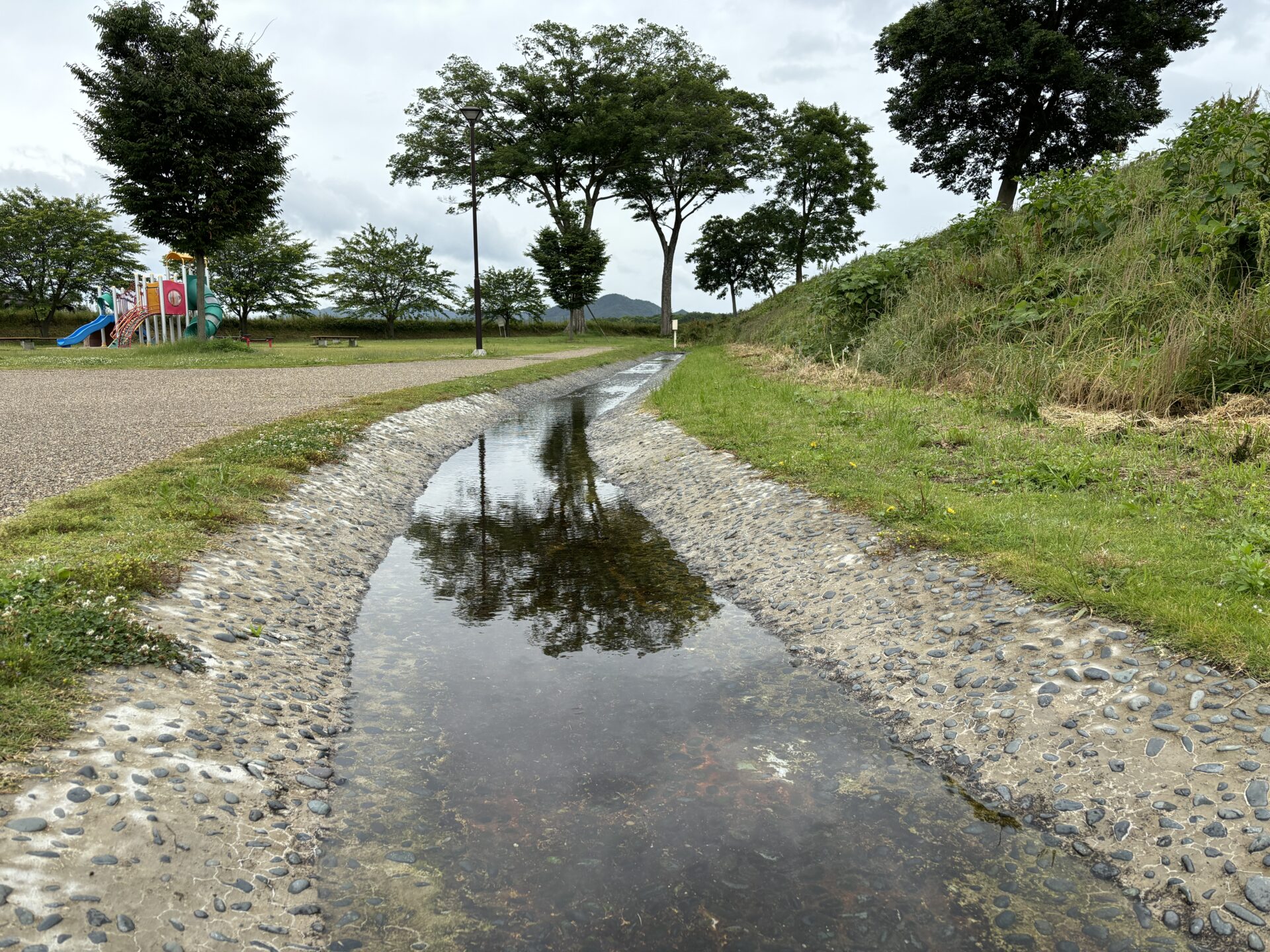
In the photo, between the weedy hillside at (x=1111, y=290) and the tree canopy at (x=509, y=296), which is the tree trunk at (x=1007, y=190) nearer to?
the weedy hillside at (x=1111, y=290)

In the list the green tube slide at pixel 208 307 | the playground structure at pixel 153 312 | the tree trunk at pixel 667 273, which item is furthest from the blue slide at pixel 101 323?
the tree trunk at pixel 667 273

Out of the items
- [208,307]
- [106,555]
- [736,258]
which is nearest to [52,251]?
[208,307]

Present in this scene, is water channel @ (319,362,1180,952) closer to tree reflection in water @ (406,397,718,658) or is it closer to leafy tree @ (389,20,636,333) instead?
tree reflection in water @ (406,397,718,658)

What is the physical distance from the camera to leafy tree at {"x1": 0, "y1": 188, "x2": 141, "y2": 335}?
5316cm

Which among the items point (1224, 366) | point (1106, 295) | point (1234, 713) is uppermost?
point (1106, 295)

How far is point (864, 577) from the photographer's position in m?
6.60

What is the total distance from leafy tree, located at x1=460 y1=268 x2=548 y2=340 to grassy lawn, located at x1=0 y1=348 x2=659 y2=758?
49992mm

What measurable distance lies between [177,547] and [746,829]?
5044mm

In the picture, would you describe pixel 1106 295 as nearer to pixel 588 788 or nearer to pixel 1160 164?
pixel 1160 164

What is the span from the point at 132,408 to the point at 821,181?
5031 centimetres

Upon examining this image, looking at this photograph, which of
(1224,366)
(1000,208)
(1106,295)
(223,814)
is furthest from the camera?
(1000,208)

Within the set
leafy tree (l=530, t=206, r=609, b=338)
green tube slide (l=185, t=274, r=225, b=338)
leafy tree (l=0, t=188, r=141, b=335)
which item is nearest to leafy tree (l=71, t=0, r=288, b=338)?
green tube slide (l=185, t=274, r=225, b=338)

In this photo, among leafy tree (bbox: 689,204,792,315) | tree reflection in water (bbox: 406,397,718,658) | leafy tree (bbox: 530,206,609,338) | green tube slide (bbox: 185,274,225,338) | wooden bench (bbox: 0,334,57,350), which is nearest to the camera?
tree reflection in water (bbox: 406,397,718,658)

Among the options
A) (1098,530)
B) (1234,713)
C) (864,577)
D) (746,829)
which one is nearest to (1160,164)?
(1098,530)
